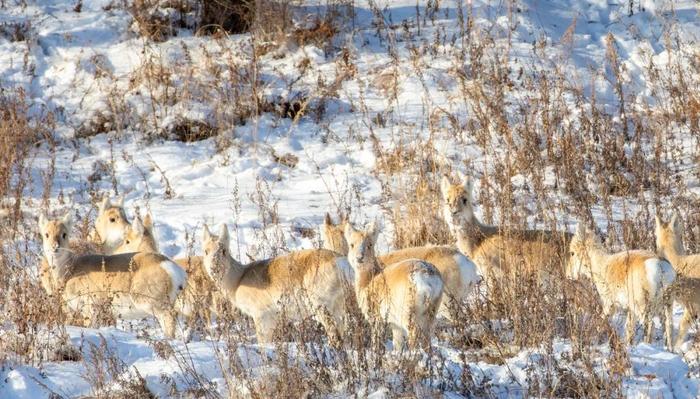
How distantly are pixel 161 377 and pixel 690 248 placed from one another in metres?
6.40

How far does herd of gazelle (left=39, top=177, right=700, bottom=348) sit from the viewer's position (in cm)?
881

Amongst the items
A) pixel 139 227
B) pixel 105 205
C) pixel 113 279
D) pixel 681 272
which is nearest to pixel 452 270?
pixel 681 272

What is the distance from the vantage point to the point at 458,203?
38.5 ft

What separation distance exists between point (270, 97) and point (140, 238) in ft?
17.7

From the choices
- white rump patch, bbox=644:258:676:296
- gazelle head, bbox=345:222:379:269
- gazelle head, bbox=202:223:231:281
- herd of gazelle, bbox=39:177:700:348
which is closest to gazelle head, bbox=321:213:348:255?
herd of gazelle, bbox=39:177:700:348

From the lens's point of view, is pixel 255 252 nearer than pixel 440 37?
Yes

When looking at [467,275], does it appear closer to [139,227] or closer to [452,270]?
[452,270]

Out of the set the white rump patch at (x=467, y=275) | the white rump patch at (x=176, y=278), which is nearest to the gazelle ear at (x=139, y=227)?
the white rump patch at (x=176, y=278)

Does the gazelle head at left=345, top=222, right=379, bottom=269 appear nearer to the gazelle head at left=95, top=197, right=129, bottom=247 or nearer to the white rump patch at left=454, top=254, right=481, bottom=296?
the white rump patch at left=454, top=254, right=481, bottom=296

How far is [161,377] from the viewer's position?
24.1 feet

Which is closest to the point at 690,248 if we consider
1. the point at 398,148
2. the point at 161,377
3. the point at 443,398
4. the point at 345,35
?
the point at 398,148

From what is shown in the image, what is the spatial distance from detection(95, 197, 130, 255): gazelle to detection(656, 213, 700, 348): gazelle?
19.2 feet

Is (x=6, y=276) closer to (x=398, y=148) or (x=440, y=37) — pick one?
(x=398, y=148)

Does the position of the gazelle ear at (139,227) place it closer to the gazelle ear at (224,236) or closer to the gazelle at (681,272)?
the gazelle ear at (224,236)
